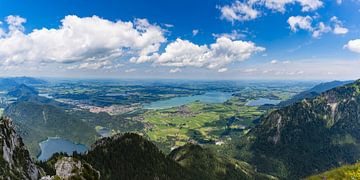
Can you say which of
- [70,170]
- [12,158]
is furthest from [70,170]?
[12,158]

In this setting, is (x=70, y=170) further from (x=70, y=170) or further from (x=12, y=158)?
(x=12, y=158)

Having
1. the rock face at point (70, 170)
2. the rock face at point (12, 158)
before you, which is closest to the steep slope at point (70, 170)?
the rock face at point (70, 170)

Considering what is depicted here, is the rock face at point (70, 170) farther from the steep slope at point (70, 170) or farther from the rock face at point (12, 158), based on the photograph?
the rock face at point (12, 158)

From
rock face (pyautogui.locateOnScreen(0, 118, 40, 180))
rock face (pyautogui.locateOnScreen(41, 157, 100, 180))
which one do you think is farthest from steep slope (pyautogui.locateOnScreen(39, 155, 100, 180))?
rock face (pyautogui.locateOnScreen(0, 118, 40, 180))

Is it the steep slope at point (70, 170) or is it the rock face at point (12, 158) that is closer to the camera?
the rock face at point (12, 158)

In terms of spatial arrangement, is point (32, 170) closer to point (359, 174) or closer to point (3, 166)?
point (3, 166)

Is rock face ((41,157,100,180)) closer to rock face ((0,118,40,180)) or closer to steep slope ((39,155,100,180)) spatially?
steep slope ((39,155,100,180))

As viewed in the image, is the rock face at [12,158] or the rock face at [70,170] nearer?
the rock face at [12,158]

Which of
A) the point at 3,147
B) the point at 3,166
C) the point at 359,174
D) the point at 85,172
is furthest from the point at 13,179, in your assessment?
the point at 359,174
